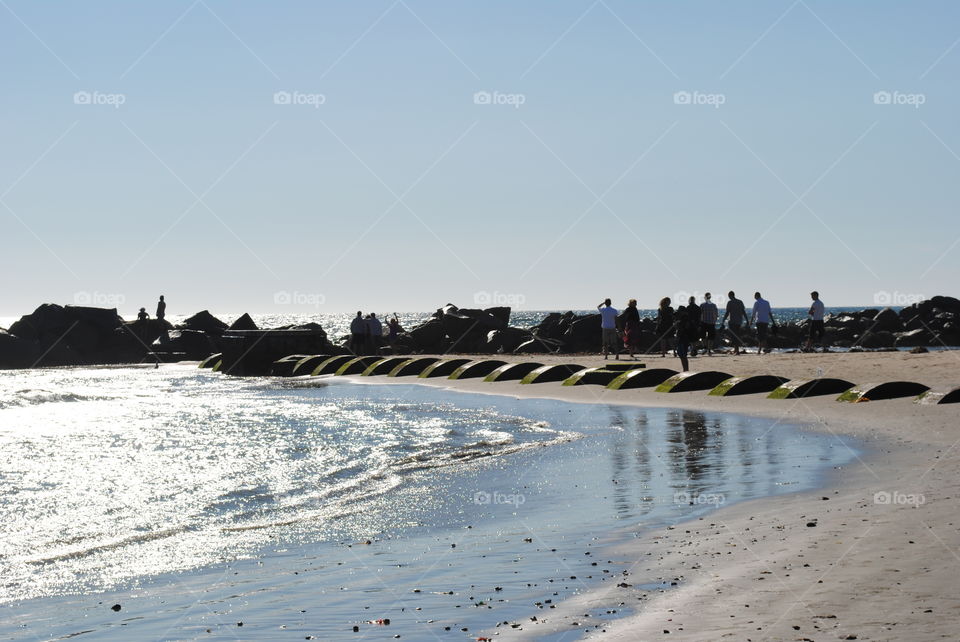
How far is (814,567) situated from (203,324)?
5324cm

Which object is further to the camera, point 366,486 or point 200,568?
point 366,486

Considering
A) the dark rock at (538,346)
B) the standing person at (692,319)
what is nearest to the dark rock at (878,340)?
the dark rock at (538,346)

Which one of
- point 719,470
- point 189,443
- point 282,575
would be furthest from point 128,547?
point 189,443

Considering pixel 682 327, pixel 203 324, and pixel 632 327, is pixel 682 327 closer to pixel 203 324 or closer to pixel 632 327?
pixel 632 327

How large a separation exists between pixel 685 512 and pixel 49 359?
163 feet

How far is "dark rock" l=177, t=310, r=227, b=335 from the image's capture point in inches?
2226

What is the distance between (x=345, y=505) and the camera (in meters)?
11.0

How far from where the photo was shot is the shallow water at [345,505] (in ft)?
21.7

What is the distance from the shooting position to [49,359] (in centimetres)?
5228

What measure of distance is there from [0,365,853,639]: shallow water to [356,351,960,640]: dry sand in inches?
17.7

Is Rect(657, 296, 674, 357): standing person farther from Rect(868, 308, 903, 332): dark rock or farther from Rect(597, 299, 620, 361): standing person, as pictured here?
Rect(868, 308, 903, 332): dark rock

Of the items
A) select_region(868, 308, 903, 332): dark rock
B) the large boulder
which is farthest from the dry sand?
select_region(868, 308, 903, 332): dark rock

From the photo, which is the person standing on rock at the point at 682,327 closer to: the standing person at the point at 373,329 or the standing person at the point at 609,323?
the standing person at the point at 609,323

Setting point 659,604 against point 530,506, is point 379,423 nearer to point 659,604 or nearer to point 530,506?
point 530,506
